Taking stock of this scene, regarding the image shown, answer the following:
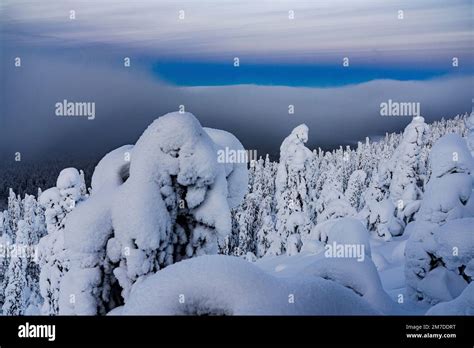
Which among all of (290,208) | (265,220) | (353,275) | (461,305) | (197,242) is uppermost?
(290,208)

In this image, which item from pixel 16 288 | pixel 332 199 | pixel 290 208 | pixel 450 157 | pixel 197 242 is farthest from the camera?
pixel 290 208

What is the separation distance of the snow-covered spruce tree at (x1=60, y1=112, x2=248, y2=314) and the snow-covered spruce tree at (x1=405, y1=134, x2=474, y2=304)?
3.83m

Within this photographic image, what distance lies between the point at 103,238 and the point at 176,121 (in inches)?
55.0

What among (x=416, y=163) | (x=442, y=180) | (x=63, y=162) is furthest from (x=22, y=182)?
(x=416, y=163)

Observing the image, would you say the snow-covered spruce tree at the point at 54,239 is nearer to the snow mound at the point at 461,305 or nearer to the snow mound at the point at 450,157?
the snow mound at the point at 450,157

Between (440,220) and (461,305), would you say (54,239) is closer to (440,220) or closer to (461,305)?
(440,220)

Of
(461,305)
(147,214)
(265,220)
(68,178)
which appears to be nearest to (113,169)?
(147,214)

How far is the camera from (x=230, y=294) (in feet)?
11.0

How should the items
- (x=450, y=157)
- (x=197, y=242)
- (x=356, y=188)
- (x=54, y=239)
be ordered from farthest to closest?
1. (x=356, y=188)
2. (x=54, y=239)
3. (x=450, y=157)
4. (x=197, y=242)

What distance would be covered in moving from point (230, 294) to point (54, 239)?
6.80 meters

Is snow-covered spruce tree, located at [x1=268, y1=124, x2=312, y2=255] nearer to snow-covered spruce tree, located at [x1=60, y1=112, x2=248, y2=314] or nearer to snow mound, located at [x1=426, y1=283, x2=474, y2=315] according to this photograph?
snow-covered spruce tree, located at [x1=60, y1=112, x2=248, y2=314]

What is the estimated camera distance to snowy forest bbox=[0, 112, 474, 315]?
342cm
